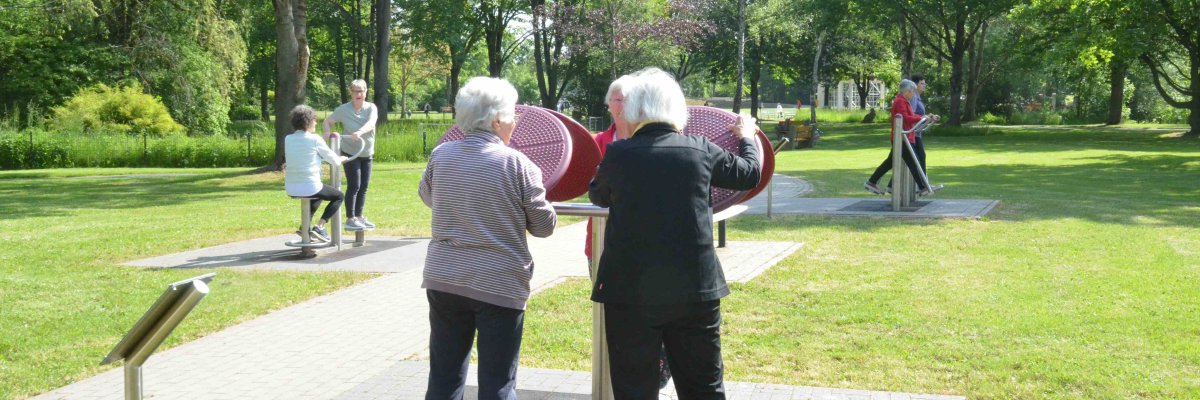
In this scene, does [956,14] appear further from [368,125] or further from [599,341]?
[599,341]

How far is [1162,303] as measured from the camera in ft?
24.7

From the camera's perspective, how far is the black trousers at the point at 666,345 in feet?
12.5

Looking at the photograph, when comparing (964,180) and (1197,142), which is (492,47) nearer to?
(1197,142)

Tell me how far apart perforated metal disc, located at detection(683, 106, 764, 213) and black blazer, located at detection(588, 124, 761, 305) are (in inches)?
27.1

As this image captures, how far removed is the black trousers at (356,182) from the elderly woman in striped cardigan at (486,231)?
786 cm

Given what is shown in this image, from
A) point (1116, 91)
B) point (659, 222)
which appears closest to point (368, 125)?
point (659, 222)

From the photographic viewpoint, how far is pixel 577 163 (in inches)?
193

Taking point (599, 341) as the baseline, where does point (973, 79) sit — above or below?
above

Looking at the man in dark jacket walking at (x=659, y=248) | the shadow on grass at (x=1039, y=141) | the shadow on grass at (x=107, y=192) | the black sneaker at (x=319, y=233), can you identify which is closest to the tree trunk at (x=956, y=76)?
the shadow on grass at (x=1039, y=141)

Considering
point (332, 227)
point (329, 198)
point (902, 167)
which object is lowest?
point (332, 227)

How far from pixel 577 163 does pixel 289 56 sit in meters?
18.8

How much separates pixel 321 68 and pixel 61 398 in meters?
72.0

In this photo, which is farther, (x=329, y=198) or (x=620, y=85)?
(x=329, y=198)

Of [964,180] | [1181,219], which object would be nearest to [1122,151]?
[964,180]
